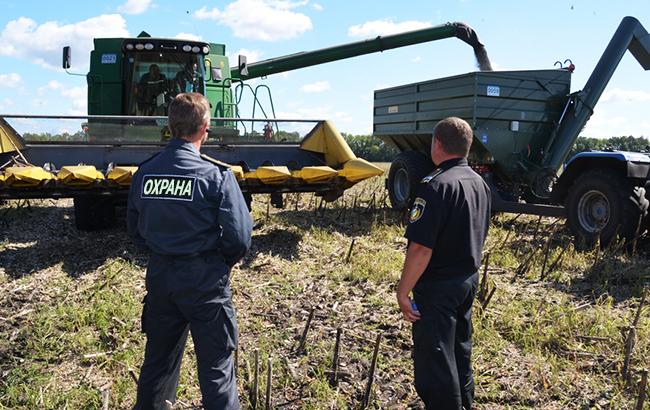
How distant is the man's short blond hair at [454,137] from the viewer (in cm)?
271

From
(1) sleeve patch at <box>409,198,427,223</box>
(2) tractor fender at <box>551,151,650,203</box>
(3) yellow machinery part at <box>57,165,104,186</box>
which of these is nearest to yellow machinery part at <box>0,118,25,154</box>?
(3) yellow machinery part at <box>57,165,104,186</box>

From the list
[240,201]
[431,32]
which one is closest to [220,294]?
[240,201]

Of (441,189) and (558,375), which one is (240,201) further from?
(558,375)

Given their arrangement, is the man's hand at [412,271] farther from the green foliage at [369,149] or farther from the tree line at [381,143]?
the green foliage at [369,149]

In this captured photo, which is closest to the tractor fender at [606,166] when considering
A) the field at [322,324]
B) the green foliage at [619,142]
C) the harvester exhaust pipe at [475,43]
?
the field at [322,324]

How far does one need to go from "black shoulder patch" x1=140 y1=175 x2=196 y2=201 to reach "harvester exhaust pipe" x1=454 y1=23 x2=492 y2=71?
9517mm

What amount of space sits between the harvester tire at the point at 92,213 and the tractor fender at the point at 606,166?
5.07 m

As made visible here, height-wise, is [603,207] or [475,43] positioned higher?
[475,43]

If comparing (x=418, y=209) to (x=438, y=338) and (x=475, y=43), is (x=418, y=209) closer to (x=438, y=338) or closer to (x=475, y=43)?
(x=438, y=338)

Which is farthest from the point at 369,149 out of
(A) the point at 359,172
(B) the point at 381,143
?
(A) the point at 359,172

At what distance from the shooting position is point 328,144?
22.9 ft

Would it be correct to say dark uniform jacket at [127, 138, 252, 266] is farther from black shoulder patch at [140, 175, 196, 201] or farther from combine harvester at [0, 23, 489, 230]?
combine harvester at [0, 23, 489, 230]

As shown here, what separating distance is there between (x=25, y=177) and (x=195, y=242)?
3.44m

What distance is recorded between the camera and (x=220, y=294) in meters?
2.54
